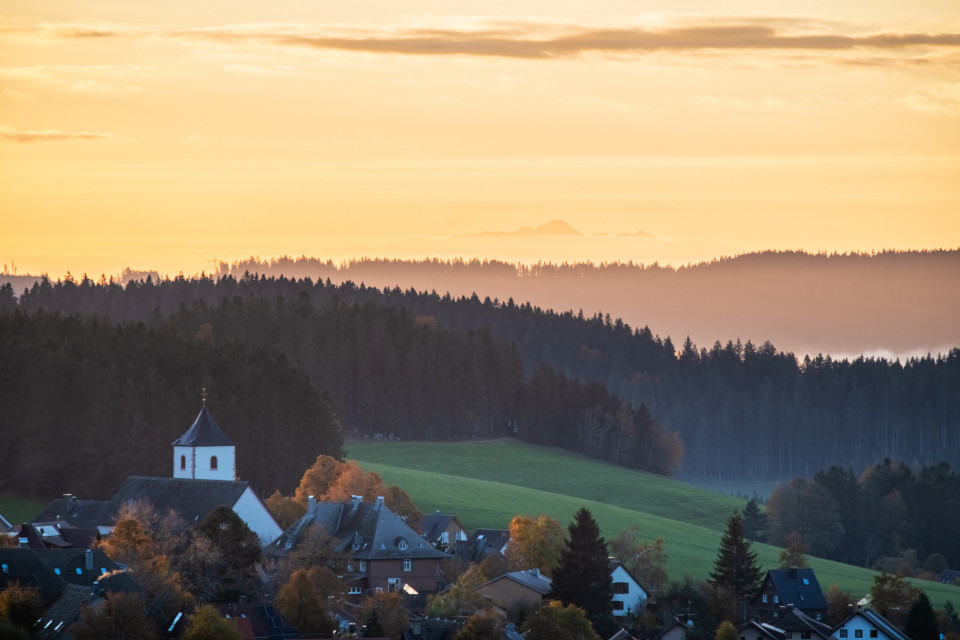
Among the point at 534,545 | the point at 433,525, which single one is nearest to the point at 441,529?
the point at 433,525

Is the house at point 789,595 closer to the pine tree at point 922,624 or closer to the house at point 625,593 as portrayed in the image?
the pine tree at point 922,624

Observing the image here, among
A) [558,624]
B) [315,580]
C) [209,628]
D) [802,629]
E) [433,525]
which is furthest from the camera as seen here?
[433,525]

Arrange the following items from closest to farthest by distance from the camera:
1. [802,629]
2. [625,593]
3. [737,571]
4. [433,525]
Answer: [802,629]
[625,593]
[737,571]
[433,525]

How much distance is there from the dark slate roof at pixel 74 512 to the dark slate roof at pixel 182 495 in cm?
78

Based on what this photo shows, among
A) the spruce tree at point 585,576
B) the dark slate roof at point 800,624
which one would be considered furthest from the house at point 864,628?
the spruce tree at point 585,576

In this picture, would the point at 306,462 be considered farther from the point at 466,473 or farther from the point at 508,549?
the point at 508,549

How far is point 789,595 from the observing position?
91.0m

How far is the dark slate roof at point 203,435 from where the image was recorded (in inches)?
4139

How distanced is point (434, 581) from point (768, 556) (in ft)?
110

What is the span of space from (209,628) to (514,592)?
880 inches

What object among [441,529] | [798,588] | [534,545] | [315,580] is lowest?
[798,588]

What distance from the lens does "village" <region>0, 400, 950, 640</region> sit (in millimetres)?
67750

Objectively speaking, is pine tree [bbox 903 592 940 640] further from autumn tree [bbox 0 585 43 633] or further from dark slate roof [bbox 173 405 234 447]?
dark slate roof [bbox 173 405 234 447]

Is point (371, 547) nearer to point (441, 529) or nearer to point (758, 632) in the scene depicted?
point (441, 529)
